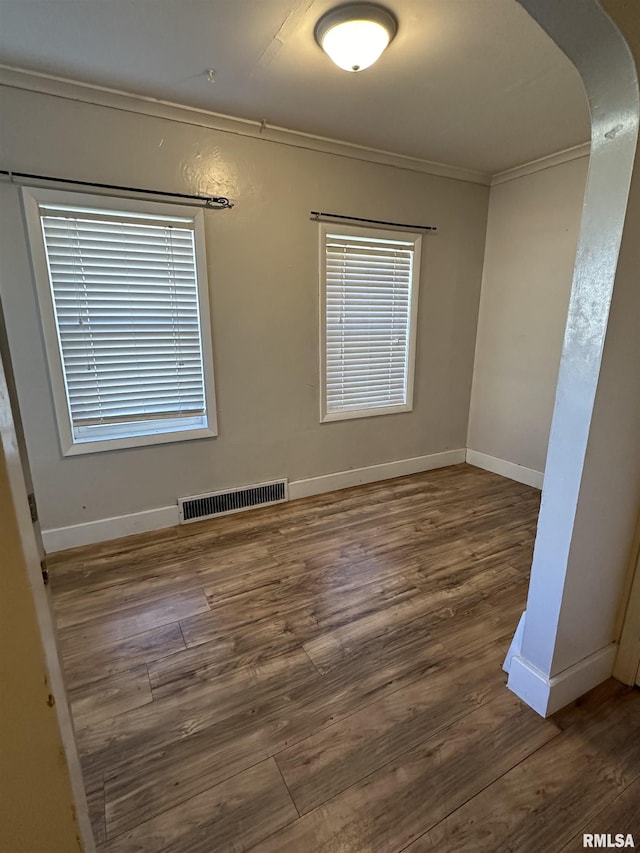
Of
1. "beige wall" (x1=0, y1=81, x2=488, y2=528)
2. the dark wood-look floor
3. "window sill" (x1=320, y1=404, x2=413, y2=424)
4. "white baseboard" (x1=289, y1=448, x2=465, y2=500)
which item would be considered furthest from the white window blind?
the dark wood-look floor

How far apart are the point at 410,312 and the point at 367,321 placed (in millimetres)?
426

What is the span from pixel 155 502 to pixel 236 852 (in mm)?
1957

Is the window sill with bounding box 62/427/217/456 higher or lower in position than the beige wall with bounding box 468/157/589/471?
lower

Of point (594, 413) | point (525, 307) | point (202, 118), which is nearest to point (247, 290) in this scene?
point (202, 118)

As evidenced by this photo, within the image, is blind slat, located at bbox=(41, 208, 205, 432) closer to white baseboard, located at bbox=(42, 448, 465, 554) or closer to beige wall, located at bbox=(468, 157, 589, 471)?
white baseboard, located at bbox=(42, 448, 465, 554)

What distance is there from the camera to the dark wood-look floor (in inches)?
43.7

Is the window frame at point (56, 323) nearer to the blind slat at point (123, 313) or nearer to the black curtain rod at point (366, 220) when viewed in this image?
the blind slat at point (123, 313)

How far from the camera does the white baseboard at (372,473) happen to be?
125 inches

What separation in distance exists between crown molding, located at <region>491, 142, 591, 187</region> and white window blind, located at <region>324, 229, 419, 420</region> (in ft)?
3.24

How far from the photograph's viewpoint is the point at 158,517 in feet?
8.75

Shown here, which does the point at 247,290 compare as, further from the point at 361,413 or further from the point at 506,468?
the point at 506,468

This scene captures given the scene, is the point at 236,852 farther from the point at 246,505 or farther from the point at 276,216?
the point at 276,216

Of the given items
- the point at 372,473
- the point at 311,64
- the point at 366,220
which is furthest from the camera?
the point at 372,473

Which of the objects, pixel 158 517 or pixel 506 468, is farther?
pixel 506 468
